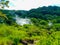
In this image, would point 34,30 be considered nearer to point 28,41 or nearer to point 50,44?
point 28,41

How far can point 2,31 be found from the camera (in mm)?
31734

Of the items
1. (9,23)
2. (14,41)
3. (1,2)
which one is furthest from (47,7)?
(1,2)

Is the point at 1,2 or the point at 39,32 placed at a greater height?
the point at 1,2

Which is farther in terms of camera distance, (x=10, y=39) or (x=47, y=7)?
(x=47, y=7)

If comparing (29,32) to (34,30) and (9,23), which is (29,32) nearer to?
(34,30)

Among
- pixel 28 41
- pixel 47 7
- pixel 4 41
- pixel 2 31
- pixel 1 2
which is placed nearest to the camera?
pixel 1 2

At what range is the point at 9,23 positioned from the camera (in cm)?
4494

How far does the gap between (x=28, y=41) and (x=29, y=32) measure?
6346 mm

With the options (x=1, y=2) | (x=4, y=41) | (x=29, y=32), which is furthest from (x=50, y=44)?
(x=29, y=32)

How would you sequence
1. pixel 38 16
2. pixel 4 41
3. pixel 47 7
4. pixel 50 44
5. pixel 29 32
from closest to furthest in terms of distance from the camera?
pixel 50 44 < pixel 4 41 < pixel 29 32 < pixel 38 16 < pixel 47 7

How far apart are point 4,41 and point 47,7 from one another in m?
75.2

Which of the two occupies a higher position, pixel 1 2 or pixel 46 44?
pixel 1 2

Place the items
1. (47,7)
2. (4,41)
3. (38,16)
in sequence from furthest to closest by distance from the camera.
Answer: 1. (47,7)
2. (38,16)
3. (4,41)

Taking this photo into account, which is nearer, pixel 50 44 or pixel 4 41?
pixel 50 44
